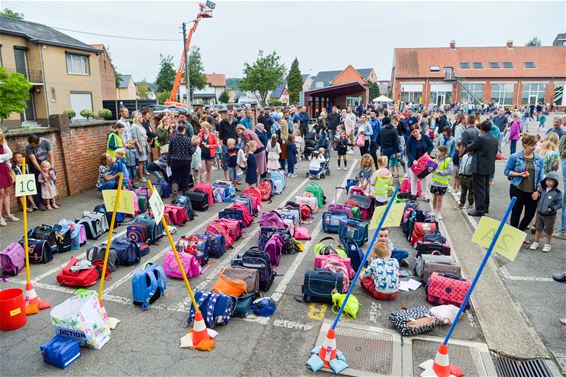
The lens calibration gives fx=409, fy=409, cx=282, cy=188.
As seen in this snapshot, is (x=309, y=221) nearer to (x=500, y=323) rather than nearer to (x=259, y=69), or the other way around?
(x=500, y=323)

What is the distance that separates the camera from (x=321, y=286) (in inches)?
241

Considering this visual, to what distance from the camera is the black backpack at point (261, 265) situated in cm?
646

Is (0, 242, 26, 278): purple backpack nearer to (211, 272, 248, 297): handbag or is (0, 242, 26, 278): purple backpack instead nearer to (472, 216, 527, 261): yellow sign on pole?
(211, 272, 248, 297): handbag

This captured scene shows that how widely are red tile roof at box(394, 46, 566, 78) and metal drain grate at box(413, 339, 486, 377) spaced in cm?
5767

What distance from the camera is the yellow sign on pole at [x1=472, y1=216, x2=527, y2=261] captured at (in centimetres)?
422

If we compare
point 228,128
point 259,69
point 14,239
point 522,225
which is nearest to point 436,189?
point 522,225

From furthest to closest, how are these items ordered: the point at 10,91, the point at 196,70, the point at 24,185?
1. the point at 196,70
2. the point at 10,91
3. the point at 24,185

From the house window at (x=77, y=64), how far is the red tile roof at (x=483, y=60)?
131 feet

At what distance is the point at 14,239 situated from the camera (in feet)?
28.5

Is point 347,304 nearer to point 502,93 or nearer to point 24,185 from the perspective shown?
point 24,185

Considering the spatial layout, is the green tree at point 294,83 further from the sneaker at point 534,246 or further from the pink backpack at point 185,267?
the pink backpack at point 185,267

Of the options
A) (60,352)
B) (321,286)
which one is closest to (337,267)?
(321,286)

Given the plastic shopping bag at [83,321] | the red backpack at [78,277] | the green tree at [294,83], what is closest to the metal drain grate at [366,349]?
the plastic shopping bag at [83,321]

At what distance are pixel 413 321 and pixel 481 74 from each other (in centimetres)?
5921
